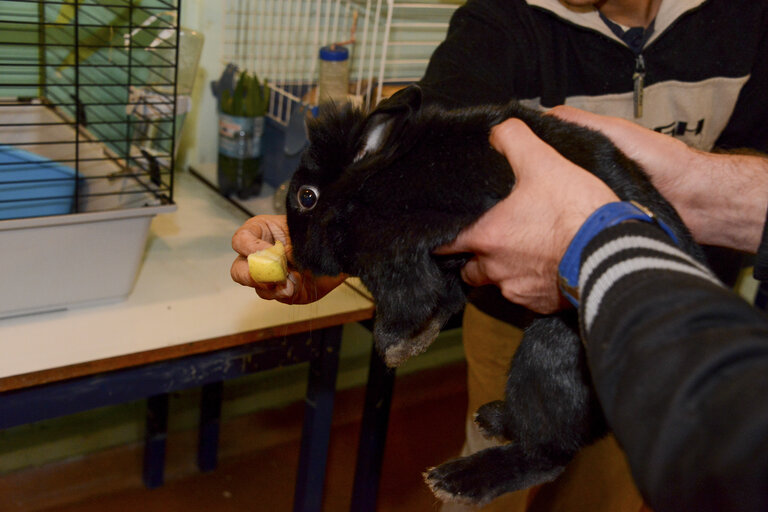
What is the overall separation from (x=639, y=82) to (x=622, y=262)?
0.87m

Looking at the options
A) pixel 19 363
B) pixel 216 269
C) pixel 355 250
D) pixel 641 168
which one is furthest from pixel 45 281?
pixel 641 168

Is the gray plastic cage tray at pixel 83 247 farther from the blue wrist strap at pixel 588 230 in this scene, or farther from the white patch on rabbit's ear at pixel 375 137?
the blue wrist strap at pixel 588 230

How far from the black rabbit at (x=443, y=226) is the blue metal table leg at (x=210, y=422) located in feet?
4.23

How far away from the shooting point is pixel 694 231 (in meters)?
1.03

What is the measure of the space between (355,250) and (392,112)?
17 cm

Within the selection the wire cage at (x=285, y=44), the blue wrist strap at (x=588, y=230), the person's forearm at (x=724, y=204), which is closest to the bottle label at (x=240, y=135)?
the wire cage at (x=285, y=44)

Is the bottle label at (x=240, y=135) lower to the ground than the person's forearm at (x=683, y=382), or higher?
lower

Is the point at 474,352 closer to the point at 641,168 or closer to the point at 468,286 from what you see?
the point at 468,286

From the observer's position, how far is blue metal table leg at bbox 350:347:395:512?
164 cm

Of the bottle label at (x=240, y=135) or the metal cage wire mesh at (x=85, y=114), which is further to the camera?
the bottle label at (x=240, y=135)

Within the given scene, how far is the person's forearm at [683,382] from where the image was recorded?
0.48 meters

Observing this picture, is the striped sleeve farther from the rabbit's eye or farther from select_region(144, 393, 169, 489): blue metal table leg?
select_region(144, 393, 169, 489): blue metal table leg

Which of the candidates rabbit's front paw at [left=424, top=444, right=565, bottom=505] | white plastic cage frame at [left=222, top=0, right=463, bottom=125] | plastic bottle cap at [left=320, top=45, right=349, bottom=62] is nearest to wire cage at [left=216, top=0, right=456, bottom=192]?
white plastic cage frame at [left=222, top=0, right=463, bottom=125]

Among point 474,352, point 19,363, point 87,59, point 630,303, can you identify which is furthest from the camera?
point 87,59
